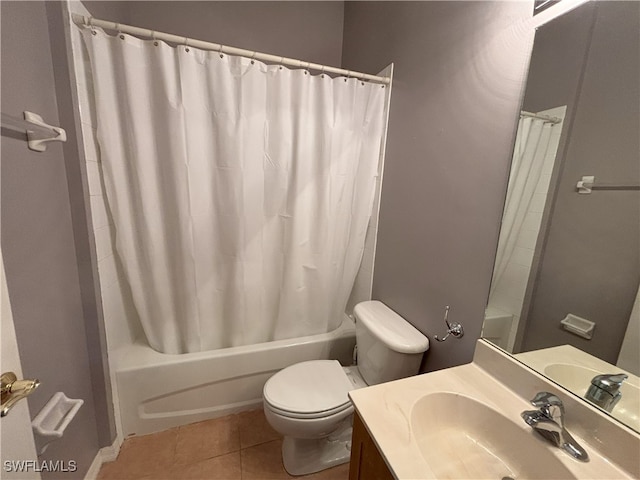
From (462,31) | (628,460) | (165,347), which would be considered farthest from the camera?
(165,347)

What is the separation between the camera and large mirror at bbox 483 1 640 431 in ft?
2.06

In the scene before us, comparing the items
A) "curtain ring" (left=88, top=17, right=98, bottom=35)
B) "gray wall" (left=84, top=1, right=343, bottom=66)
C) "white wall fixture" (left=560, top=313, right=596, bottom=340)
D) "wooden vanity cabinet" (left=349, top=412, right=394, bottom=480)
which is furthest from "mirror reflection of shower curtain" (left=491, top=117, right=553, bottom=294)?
"gray wall" (left=84, top=1, right=343, bottom=66)

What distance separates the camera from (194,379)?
4.81ft

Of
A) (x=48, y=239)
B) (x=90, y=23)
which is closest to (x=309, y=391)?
(x=48, y=239)

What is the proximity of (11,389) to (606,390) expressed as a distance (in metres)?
1.36

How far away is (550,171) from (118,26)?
5.33ft

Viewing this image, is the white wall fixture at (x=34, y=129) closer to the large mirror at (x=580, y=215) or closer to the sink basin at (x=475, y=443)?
the sink basin at (x=475, y=443)

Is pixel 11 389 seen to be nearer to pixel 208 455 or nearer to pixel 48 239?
pixel 48 239

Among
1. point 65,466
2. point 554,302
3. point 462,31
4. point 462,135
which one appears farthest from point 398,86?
point 65,466

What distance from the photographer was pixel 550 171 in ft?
2.53

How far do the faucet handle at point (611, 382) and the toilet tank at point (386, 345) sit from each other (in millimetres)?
560

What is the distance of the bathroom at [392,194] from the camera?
0.81 meters

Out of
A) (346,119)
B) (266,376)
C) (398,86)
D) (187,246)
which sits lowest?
(266,376)

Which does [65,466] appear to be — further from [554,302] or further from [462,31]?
[462,31]
